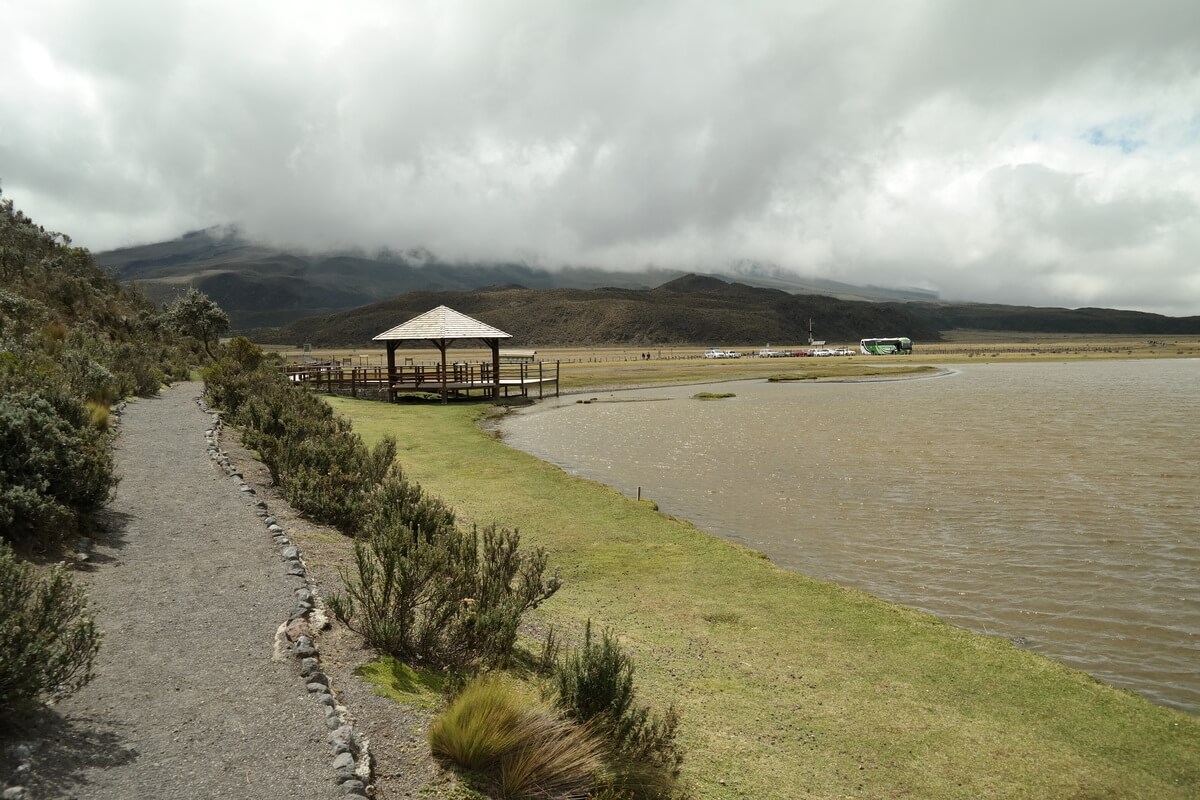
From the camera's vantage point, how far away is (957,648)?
23.8ft

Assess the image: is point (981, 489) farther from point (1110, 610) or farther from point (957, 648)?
point (957, 648)

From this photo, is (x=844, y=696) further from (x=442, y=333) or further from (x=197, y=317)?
(x=197, y=317)

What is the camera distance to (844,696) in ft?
20.4

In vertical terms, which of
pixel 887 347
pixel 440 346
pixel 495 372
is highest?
pixel 440 346

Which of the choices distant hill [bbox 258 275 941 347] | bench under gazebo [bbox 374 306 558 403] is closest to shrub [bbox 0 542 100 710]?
bench under gazebo [bbox 374 306 558 403]

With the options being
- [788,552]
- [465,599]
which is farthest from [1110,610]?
[465,599]

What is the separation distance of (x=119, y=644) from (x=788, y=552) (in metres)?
8.74

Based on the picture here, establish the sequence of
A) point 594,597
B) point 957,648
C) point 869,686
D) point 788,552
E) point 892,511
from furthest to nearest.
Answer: point 892,511
point 788,552
point 594,597
point 957,648
point 869,686

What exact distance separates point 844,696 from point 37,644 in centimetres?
578

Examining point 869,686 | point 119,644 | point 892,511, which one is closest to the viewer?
point 119,644

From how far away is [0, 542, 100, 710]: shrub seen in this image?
3750mm

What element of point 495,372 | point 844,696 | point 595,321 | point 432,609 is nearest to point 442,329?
point 495,372

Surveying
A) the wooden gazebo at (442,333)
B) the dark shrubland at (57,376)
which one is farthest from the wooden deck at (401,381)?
the dark shrubland at (57,376)

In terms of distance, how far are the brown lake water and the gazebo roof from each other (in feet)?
15.7
